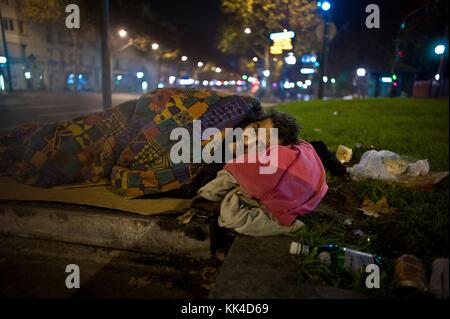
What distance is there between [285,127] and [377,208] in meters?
1.33

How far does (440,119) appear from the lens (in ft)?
25.1

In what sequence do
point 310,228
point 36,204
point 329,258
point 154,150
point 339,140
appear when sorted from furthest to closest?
point 339,140 → point 154,150 → point 36,204 → point 310,228 → point 329,258

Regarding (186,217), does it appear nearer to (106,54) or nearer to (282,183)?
(282,183)

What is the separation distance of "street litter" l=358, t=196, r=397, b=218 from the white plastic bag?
69 centimetres

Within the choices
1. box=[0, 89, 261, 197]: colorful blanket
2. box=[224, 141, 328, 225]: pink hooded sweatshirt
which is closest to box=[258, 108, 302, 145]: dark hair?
box=[224, 141, 328, 225]: pink hooded sweatshirt

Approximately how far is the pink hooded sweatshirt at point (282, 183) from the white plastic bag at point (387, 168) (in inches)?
67.5

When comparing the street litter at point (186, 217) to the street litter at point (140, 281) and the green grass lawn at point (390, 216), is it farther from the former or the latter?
the green grass lawn at point (390, 216)

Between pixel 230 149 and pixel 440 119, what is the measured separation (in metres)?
6.46

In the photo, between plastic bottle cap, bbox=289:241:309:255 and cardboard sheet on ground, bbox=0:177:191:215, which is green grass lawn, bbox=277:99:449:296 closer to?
plastic bottle cap, bbox=289:241:309:255

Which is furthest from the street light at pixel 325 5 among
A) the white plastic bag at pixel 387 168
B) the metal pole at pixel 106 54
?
the white plastic bag at pixel 387 168

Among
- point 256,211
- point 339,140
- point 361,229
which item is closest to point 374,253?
point 361,229

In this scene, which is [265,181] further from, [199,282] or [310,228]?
[199,282]

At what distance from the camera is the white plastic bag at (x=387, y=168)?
4.08 metres

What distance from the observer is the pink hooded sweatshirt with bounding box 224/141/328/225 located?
269 cm
